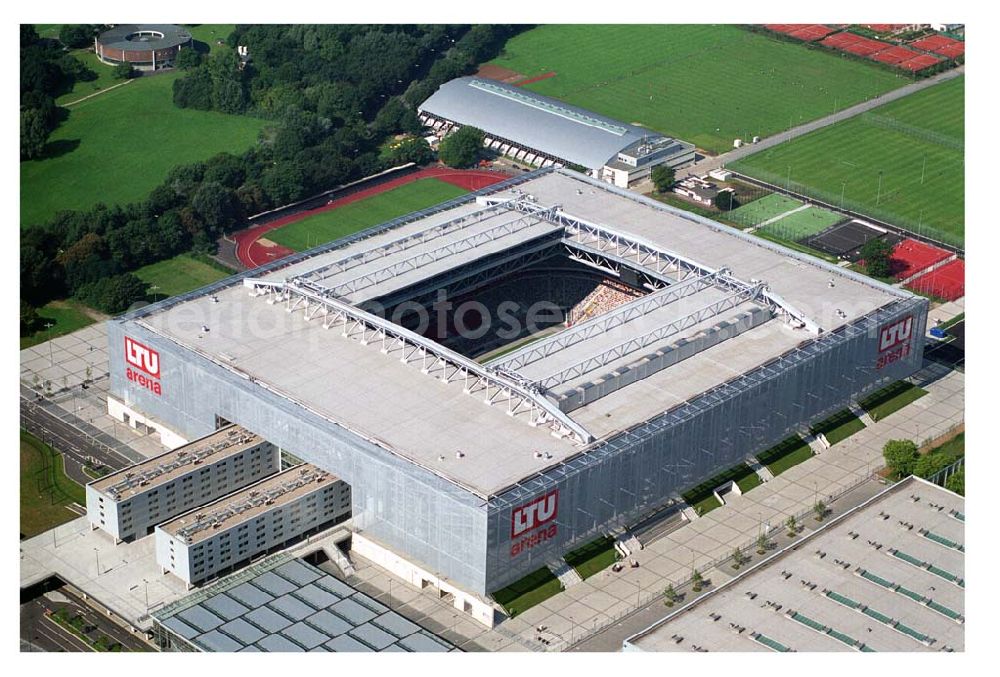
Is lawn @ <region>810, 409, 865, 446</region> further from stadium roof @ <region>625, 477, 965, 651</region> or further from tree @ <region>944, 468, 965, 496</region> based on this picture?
stadium roof @ <region>625, 477, 965, 651</region>

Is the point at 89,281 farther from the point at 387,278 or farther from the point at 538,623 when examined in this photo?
the point at 538,623

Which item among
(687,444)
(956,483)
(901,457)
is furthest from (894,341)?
(687,444)

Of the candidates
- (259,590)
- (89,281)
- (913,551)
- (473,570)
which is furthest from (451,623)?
(89,281)

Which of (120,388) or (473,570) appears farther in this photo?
(120,388)

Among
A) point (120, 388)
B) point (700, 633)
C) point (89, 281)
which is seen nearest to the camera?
point (700, 633)

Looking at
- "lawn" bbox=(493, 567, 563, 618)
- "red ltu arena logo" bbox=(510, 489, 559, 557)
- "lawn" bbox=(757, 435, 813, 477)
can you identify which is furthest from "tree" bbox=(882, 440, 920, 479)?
"lawn" bbox=(493, 567, 563, 618)

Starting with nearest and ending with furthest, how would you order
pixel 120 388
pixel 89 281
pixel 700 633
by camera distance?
pixel 700 633 → pixel 120 388 → pixel 89 281

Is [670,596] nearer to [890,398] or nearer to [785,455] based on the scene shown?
[785,455]
